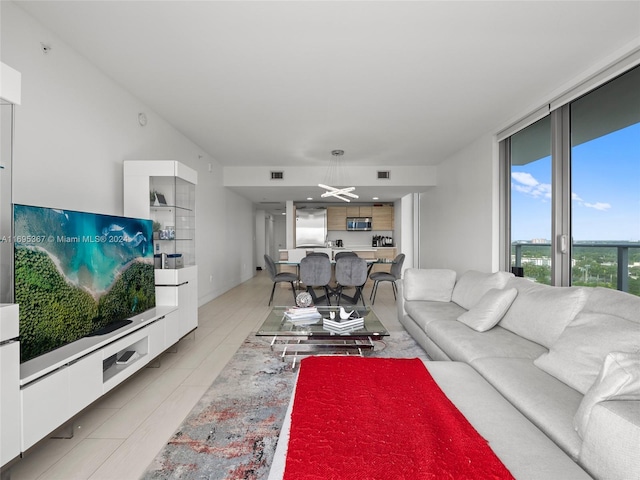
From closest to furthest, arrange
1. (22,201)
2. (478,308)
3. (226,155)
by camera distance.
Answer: (22,201), (478,308), (226,155)

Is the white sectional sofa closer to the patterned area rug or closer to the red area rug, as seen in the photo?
the red area rug

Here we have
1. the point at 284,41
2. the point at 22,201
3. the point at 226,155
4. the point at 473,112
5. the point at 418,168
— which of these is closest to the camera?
the point at 22,201

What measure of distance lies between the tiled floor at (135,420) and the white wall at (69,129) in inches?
58.7

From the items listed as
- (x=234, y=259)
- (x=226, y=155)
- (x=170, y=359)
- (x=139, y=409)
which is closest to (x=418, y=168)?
(x=226, y=155)

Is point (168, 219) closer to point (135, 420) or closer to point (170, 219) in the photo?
point (170, 219)

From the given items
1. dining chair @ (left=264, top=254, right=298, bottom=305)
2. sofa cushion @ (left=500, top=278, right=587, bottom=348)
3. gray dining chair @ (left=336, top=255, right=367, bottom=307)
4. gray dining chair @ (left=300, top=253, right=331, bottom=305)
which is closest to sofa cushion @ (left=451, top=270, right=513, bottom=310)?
sofa cushion @ (left=500, top=278, right=587, bottom=348)

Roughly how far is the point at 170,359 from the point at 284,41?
9.61 feet

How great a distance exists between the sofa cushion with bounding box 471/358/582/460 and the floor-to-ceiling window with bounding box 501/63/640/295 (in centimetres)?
157

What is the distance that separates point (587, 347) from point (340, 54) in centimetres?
257

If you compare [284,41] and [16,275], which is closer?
[16,275]

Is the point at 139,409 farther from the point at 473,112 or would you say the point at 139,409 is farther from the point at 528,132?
the point at 528,132

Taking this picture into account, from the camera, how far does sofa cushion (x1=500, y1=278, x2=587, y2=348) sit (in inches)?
82.5

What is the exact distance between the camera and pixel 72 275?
6.63ft

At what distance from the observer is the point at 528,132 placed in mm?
3984
